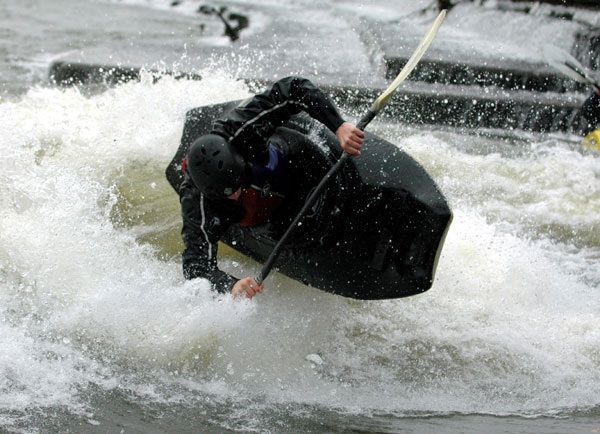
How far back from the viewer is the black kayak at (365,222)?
3426 mm

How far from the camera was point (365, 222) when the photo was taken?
3.52m

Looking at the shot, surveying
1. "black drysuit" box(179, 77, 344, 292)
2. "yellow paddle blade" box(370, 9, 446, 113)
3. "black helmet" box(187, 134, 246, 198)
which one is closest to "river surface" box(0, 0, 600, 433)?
"black drysuit" box(179, 77, 344, 292)

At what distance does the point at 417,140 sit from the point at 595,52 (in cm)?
309

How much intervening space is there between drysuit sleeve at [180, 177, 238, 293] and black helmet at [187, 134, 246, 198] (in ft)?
0.43

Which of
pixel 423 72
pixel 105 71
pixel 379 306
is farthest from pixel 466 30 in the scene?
pixel 379 306

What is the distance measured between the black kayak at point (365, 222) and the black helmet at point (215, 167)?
0.45 meters

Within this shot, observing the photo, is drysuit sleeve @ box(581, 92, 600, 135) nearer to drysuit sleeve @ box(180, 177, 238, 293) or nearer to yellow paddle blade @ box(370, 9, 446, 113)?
yellow paddle blade @ box(370, 9, 446, 113)

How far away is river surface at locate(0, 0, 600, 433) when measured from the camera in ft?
10.00

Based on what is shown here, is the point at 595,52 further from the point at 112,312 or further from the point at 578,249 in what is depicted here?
the point at 112,312

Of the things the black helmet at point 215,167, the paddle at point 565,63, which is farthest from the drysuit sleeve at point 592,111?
the black helmet at point 215,167

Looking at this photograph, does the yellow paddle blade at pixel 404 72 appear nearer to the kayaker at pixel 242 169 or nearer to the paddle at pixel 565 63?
the kayaker at pixel 242 169

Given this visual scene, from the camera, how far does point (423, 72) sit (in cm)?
757

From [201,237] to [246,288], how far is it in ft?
1.02

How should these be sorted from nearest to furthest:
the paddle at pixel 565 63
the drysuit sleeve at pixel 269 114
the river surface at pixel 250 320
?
the river surface at pixel 250 320 → the drysuit sleeve at pixel 269 114 → the paddle at pixel 565 63
